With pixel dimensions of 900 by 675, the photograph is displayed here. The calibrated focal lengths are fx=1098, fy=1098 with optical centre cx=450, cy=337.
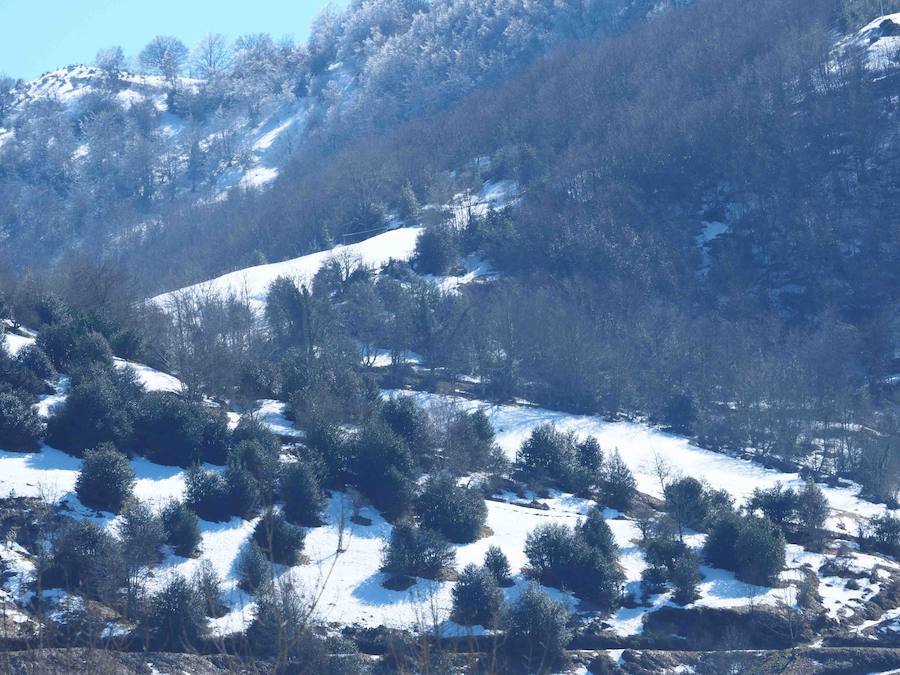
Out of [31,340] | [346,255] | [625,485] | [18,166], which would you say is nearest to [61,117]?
[18,166]

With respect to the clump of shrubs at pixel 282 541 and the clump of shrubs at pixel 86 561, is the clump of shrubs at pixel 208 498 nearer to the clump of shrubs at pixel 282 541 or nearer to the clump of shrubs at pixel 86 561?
the clump of shrubs at pixel 282 541

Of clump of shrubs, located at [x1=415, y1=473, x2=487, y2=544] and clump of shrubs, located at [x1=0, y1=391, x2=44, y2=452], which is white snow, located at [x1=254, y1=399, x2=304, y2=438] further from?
clump of shrubs, located at [x1=0, y1=391, x2=44, y2=452]

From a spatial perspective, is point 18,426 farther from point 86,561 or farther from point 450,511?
point 450,511

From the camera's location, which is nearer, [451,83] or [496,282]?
[496,282]

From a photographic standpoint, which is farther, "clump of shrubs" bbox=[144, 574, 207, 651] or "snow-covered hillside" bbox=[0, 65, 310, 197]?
"snow-covered hillside" bbox=[0, 65, 310, 197]

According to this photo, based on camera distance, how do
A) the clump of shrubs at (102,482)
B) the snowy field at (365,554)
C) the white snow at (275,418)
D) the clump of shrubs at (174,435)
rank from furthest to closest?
1. the white snow at (275,418)
2. the clump of shrubs at (174,435)
3. the clump of shrubs at (102,482)
4. the snowy field at (365,554)

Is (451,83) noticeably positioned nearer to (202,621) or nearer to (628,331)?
(628,331)

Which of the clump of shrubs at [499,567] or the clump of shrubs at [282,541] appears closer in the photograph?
the clump of shrubs at [282,541]

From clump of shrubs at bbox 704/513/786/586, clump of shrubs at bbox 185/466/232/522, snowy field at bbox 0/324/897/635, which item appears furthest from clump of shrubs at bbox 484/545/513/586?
clump of shrubs at bbox 185/466/232/522

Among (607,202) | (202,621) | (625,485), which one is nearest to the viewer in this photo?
(202,621)

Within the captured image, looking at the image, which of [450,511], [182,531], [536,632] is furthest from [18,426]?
[536,632]

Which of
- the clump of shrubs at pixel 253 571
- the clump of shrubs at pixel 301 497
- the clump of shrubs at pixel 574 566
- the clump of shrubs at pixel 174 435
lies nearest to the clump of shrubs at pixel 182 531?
the clump of shrubs at pixel 253 571
